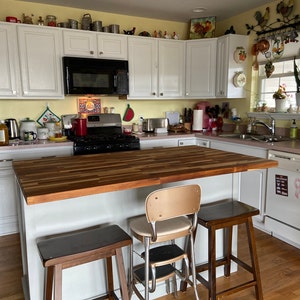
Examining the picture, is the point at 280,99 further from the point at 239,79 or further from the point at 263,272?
the point at 263,272

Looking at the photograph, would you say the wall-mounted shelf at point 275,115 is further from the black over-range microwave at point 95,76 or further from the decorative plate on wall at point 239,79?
the black over-range microwave at point 95,76

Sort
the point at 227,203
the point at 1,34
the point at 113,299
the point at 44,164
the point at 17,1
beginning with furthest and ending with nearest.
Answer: the point at 17,1 < the point at 1,34 < the point at 227,203 < the point at 44,164 < the point at 113,299

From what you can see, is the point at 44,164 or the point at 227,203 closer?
the point at 44,164

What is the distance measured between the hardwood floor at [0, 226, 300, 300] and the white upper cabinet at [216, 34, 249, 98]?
185 cm

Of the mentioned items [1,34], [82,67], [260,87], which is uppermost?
[1,34]

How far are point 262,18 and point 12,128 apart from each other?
10.8ft

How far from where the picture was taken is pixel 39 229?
156 cm

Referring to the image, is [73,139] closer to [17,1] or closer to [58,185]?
[17,1]

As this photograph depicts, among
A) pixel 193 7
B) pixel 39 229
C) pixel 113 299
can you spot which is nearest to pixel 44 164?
pixel 39 229

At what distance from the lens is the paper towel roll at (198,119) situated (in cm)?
409

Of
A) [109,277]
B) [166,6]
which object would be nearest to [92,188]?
[109,277]

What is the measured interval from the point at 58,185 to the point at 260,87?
3.20m

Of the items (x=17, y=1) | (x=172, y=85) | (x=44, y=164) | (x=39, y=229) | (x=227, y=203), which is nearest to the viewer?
(x=39, y=229)

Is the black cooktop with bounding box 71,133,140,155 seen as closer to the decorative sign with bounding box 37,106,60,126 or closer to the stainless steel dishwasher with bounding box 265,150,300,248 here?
the decorative sign with bounding box 37,106,60,126
